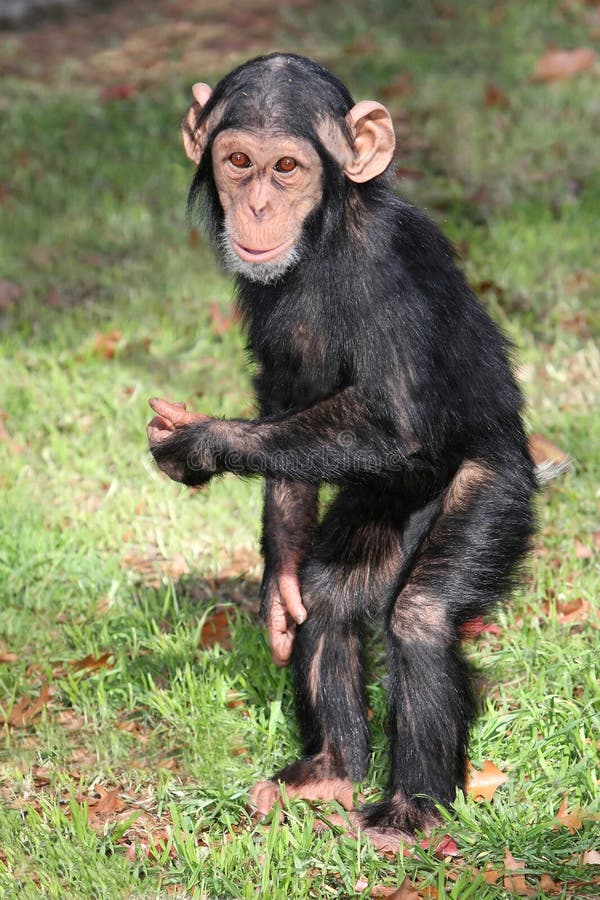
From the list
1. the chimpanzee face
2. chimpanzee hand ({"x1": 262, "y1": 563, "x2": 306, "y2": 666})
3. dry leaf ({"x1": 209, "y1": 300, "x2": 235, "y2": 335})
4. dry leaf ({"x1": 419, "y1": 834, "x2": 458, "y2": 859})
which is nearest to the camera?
dry leaf ({"x1": 419, "y1": 834, "x2": 458, "y2": 859})

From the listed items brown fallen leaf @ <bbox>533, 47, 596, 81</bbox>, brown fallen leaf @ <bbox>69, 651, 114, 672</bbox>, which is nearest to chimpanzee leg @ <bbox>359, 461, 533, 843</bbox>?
brown fallen leaf @ <bbox>69, 651, 114, 672</bbox>

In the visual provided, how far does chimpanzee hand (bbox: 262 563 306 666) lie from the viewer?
169 inches

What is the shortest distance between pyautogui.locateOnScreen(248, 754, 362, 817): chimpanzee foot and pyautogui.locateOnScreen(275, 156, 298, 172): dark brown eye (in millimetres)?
1875

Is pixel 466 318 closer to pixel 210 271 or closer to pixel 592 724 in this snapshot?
pixel 592 724

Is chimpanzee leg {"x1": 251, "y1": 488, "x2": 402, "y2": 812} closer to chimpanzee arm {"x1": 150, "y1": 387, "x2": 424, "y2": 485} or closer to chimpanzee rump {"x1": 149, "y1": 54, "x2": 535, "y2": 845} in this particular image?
chimpanzee rump {"x1": 149, "y1": 54, "x2": 535, "y2": 845}

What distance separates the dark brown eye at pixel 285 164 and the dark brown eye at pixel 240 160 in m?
0.09

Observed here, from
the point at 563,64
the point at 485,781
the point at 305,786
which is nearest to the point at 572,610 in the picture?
the point at 485,781

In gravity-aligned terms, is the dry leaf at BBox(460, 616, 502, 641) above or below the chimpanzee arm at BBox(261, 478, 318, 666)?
below

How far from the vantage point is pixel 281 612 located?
4316 mm

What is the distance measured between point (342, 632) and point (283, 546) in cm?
35

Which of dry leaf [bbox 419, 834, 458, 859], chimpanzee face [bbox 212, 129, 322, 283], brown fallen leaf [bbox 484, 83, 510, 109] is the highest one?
brown fallen leaf [bbox 484, 83, 510, 109]

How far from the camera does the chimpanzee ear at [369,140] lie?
3.91m

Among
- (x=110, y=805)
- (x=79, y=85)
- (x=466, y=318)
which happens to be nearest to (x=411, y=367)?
(x=466, y=318)

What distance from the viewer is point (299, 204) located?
12.9 ft
